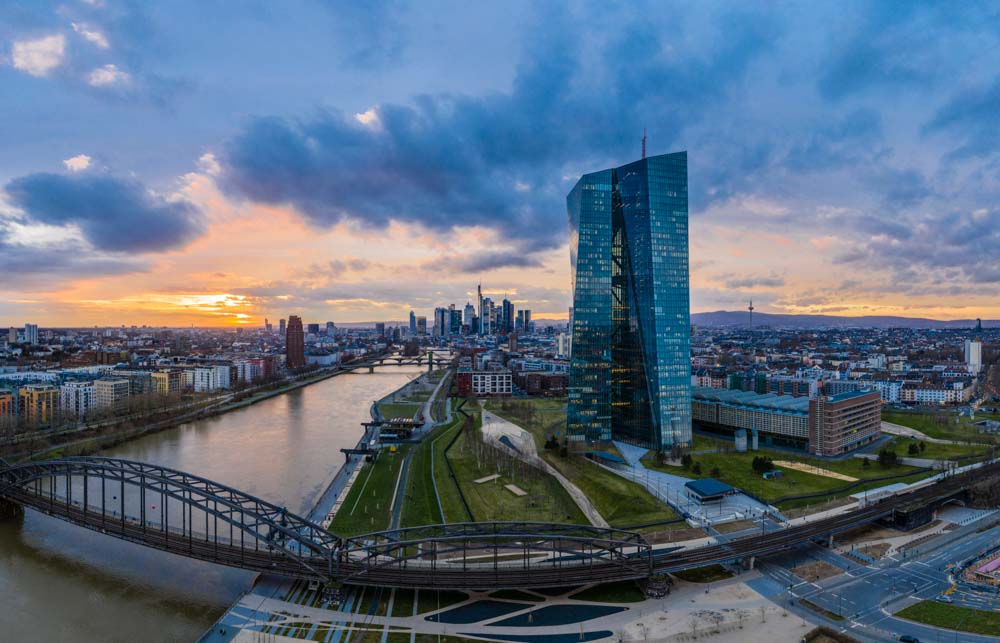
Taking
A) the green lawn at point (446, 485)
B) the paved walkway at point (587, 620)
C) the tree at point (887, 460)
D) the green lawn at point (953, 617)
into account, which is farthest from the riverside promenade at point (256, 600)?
the tree at point (887, 460)

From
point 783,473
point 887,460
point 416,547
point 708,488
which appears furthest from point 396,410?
point 887,460

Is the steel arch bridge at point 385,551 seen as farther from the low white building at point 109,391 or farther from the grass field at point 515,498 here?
the low white building at point 109,391

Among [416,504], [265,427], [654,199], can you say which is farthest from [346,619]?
[265,427]

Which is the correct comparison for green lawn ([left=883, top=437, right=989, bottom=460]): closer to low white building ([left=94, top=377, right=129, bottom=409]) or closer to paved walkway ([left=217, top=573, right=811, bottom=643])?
paved walkway ([left=217, top=573, right=811, bottom=643])

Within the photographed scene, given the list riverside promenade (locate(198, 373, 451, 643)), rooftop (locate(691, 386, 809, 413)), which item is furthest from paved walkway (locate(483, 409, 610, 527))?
rooftop (locate(691, 386, 809, 413))

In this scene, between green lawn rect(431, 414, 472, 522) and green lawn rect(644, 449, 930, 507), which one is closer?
green lawn rect(431, 414, 472, 522)

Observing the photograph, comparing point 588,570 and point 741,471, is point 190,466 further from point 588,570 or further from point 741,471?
point 741,471
